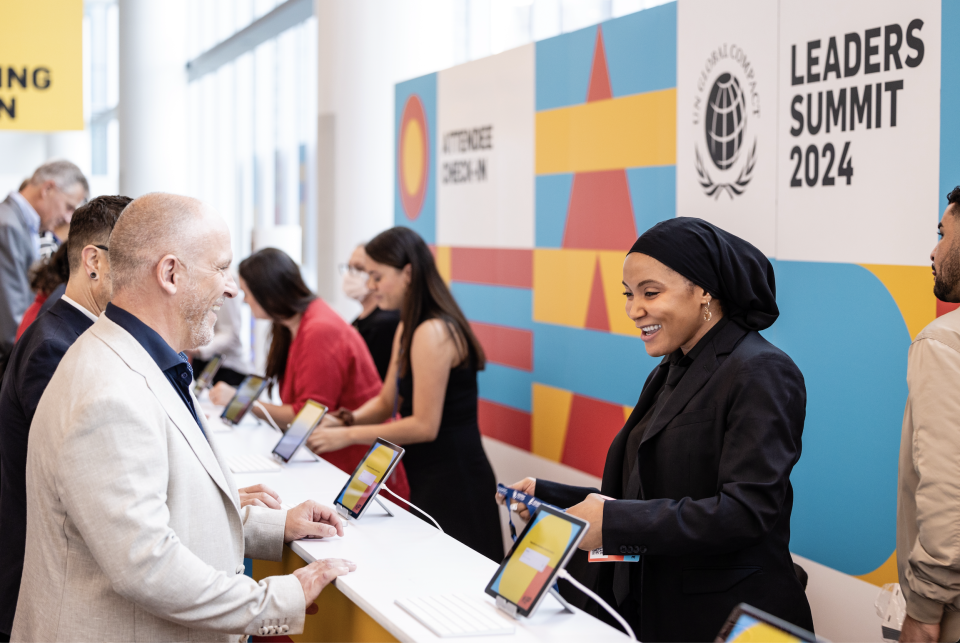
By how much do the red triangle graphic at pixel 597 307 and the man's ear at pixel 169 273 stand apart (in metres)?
2.12

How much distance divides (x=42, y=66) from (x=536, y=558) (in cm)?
484

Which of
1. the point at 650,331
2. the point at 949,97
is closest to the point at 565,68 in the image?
the point at 949,97

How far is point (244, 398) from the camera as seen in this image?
151 inches

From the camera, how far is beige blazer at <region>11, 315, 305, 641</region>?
148 centimetres

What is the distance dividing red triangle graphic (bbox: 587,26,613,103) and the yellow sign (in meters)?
3.19

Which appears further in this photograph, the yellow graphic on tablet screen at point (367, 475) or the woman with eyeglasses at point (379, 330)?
the woman with eyeglasses at point (379, 330)

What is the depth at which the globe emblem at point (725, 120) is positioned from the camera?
2.90 meters

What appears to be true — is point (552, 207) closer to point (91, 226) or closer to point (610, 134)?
point (610, 134)

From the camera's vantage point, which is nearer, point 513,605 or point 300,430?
point 513,605

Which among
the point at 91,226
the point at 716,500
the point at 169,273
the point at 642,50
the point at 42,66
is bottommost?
the point at 716,500

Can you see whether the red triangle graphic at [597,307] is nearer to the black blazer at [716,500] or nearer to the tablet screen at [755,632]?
the black blazer at [716,500]

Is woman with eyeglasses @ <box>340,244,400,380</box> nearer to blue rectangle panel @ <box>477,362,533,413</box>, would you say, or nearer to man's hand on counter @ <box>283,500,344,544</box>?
blue rectangle panel @ <box>477,362,533,413</box>

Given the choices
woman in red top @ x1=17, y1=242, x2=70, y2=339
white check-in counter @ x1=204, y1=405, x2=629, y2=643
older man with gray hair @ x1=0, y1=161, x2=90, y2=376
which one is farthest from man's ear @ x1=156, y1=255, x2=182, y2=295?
older man with gray hair @ x1=0, y1=161, x2=90, y2=376

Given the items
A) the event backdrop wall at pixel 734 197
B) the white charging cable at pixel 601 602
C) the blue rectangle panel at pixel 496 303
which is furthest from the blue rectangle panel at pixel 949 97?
the blue rectangle panel at pixel 496 303
